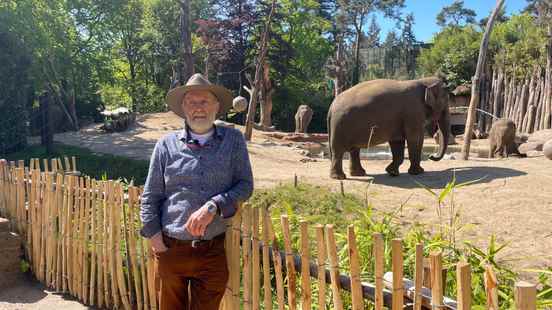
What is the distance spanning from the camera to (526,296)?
1.56m

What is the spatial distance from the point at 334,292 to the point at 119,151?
11.1 meters

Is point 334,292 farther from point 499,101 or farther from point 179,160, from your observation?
point 499,101

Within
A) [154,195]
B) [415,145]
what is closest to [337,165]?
[415,145]

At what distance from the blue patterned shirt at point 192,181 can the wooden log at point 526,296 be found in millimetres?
1328

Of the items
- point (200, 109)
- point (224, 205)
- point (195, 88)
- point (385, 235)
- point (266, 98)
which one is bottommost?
point (385, 235)

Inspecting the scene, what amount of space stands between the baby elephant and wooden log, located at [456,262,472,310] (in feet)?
34.5

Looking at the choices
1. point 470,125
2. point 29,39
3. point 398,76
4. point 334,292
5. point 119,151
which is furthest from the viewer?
point 398,76

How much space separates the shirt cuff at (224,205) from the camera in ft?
7.63

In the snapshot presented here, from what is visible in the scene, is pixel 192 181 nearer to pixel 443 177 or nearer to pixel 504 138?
pixel 443 177

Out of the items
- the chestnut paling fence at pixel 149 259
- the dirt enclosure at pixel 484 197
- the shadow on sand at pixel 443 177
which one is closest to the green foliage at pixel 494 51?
the dirt enclosure at pixel 484 197

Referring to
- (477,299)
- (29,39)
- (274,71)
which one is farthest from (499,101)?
(477,299)

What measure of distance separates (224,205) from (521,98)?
19.8 m

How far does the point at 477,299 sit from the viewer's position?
2.67m

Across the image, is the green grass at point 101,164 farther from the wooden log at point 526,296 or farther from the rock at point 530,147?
the rock at point 530,147
